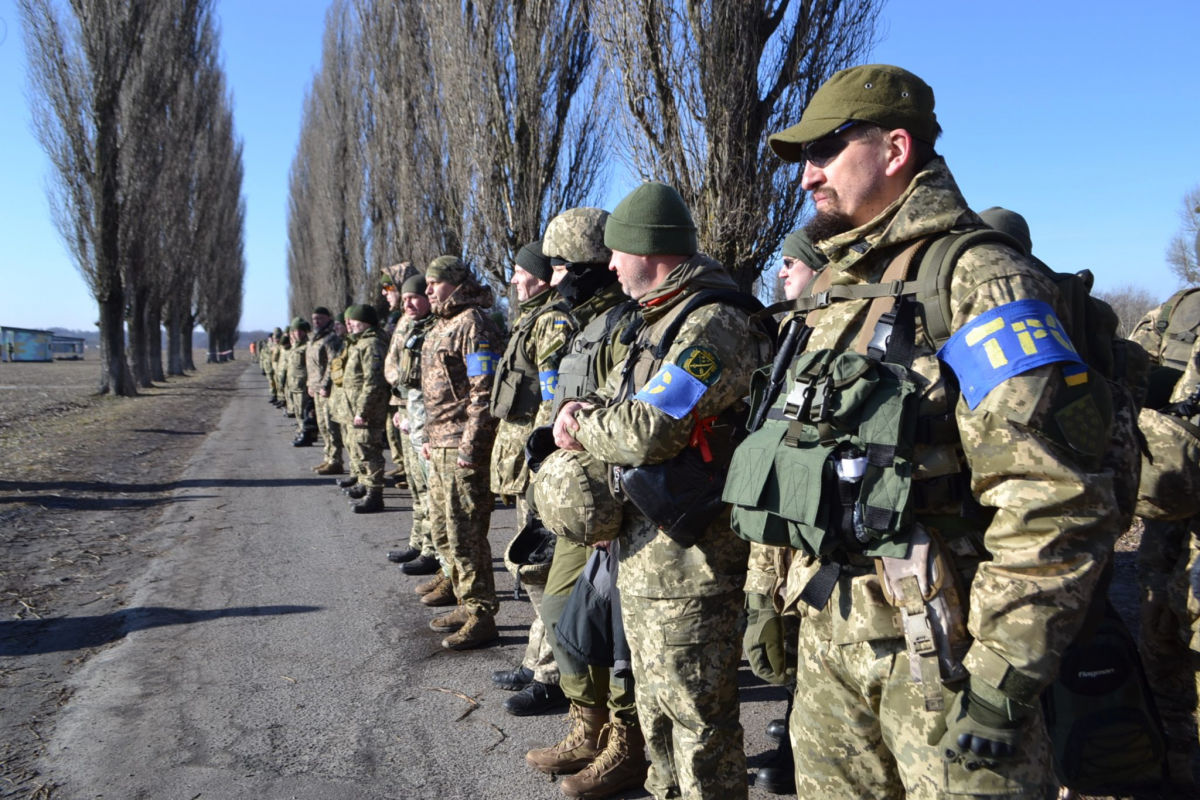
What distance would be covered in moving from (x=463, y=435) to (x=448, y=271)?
1109 millimetres

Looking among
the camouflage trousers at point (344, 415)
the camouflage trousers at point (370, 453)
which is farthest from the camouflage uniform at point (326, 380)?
the camouflage trousers at point (370, 453)

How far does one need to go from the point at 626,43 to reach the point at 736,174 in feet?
6.03

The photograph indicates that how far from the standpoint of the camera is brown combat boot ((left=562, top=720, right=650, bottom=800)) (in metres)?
3.31

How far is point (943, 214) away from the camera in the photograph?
1.83 m

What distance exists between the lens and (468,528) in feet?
16.6

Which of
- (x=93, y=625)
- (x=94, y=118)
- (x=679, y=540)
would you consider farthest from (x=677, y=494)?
(x=94, y=118)

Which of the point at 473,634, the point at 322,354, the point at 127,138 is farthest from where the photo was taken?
the point at 127,138

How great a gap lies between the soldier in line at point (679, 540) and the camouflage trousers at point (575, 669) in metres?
0.44

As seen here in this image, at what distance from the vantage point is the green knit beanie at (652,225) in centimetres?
291

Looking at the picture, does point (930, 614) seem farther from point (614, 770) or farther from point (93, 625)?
point (93, 625)

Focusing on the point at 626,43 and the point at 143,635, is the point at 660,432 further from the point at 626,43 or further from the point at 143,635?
the point at 626,43

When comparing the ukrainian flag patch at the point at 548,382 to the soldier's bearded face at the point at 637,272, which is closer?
the soldier's bearded face at the point at 637,272

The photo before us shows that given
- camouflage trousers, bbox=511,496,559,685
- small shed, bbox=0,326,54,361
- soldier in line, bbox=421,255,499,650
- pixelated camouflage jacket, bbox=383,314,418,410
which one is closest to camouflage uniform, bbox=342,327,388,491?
pixelated camouflage jacket, bbox=383,314,418,410

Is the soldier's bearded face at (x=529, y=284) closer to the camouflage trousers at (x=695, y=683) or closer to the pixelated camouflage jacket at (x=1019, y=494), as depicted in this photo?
the camouflage trousers at (x=695, y=683)
